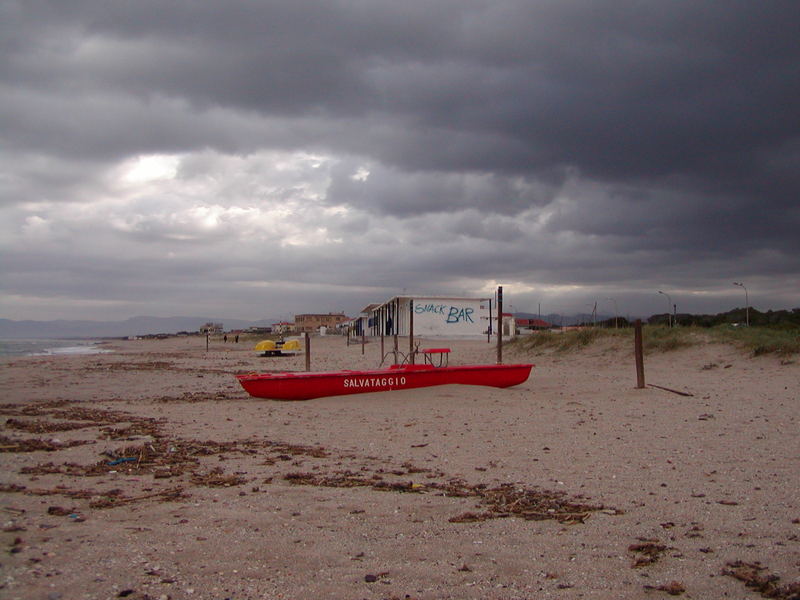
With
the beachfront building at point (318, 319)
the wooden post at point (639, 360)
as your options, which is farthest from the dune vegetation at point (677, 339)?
the beachfront building at point (318, 319)

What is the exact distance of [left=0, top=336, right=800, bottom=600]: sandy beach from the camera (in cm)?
400

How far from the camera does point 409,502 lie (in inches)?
230

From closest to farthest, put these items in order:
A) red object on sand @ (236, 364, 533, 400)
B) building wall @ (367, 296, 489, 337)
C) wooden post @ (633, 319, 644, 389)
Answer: wooden post @ (633, 319, 644, 389) → red object on sand @ (236, 364, 533, 400) → building wall @ (367, 296, 489, 337)

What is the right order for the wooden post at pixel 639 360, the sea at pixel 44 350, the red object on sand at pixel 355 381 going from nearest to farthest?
1. the wooden post at pixel 639 360
2. the red object on sand at pixel 355 381
3. the sea at pixel 44 350

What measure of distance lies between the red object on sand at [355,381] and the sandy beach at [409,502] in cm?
197

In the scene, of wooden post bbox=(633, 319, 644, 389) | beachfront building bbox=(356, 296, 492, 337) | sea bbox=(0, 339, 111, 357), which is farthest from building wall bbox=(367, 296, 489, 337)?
wooden post bbox=(633, 319, 644, 389)

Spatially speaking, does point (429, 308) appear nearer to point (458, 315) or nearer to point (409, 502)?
point (458, 315)

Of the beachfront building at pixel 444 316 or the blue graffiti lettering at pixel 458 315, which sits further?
the blue graffiti lettering at pixel 458 315

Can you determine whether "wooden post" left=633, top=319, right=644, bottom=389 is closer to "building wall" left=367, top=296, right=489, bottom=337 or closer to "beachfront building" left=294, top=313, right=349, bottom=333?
"building wall" left=367, top=296, right=489, bottom=337

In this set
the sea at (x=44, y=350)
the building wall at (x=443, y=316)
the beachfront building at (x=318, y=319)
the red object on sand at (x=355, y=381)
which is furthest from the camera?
the beachfront building at (x=318, y=319)

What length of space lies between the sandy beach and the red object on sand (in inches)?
77.7

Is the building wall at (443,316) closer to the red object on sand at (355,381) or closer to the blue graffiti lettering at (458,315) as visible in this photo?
the blue graffiti lettering at (458,315)

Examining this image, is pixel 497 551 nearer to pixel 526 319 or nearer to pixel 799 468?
pixel 799 468

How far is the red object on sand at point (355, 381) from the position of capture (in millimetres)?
14391
